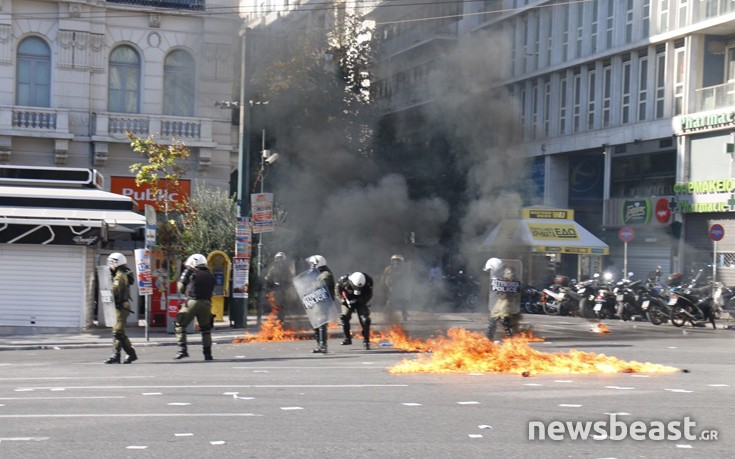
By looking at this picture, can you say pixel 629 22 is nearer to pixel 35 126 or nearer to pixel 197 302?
pixel 35 126

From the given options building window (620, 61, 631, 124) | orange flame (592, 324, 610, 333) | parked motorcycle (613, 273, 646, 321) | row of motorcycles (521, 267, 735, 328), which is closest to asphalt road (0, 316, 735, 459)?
orange flame (592, 324, 610, 333)

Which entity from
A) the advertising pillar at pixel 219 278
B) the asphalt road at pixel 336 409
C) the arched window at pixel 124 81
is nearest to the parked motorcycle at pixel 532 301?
the advertising pillar at pixel 219 278

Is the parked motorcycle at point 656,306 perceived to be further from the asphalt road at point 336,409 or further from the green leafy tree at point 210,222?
the green leafy tree at point 210,222

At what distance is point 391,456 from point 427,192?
16.7 meters

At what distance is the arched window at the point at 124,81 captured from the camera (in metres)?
29.6

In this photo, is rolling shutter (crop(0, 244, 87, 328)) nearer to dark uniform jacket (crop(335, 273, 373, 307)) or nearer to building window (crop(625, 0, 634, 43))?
dark uniform jacket (crop(335, 273, 373, 307))

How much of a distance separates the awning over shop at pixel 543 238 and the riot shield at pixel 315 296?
668 centimetres

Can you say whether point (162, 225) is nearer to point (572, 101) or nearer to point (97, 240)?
point (97, 240)

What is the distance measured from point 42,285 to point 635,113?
2242cm

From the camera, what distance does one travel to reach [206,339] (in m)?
16.0

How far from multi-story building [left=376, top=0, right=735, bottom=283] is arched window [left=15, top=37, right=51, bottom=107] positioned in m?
9.15

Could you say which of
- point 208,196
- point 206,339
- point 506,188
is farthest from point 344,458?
point 208,196

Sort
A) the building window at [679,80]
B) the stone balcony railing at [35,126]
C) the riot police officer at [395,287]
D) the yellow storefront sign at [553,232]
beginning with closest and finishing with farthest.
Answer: the riot police officer at [395,287]
the yellow storefront sign at [553,232]
the stone balcony railing at [35,126]
the building window at [679,80]

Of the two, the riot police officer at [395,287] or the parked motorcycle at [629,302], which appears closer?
the riot police officer at [395,287]
